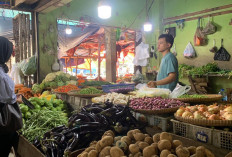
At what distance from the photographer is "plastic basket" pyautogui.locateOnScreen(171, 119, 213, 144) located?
78.2 inches

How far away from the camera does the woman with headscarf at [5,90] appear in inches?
101

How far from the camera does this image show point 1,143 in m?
2.84

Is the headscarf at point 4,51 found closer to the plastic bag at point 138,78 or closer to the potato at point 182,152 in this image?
the potato at point 182,152

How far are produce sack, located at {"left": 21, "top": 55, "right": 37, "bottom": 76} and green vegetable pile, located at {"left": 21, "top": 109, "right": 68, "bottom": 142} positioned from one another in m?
3.01

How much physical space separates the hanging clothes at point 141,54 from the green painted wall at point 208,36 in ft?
4.33

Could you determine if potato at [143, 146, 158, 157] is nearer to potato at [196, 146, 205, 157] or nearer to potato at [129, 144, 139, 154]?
potato at [129, 144, 139, 154]

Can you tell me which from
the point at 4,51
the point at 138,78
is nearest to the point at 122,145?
the point at 4,51

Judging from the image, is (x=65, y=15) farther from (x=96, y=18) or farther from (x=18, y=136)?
(x=18, y=136)

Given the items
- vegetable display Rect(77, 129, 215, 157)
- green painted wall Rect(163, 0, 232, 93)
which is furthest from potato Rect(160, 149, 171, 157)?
green painted wall Rect(163, 0, 232, 93)

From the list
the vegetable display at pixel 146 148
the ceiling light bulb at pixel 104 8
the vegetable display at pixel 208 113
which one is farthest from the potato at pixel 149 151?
the ceiling light bulb at pixel 104 8

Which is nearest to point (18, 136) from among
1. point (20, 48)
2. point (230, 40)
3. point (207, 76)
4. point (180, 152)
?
point (180, 152)

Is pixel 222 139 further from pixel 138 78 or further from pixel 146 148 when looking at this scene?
pixel 138 78

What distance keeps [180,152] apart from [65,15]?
6699 mm

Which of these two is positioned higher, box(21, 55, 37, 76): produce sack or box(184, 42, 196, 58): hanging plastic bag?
box(184, 42, 196, 58): hanging plastic bag
